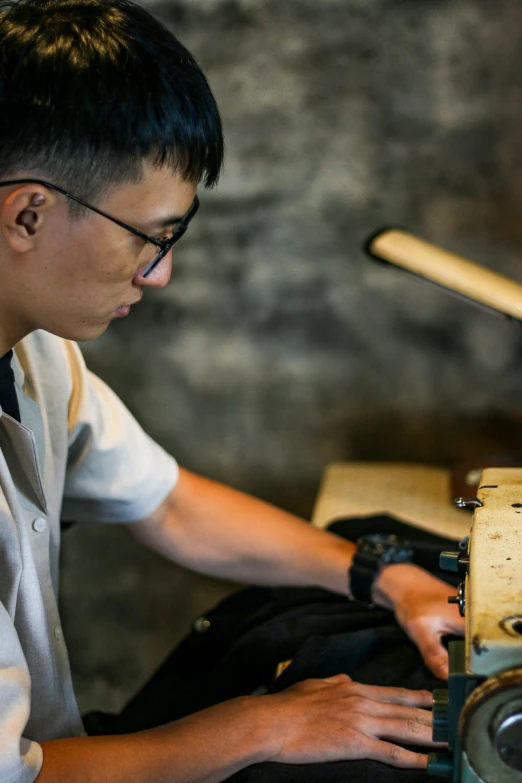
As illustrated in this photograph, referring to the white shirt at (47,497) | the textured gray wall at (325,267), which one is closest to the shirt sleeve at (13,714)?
the white shirt at (47,497)

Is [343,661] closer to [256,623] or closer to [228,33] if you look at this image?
[256,623]

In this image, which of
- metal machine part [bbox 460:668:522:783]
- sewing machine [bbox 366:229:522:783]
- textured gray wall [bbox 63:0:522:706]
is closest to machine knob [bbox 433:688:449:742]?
sewing machine [bbox 366:229:522:783]

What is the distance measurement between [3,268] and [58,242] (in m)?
0.09

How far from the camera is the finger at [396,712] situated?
1.27m

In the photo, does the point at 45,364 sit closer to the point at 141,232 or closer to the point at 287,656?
the point at 141,232

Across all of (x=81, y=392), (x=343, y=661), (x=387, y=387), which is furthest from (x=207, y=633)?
(x=387, y=387)

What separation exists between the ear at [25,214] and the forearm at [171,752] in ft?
2.04

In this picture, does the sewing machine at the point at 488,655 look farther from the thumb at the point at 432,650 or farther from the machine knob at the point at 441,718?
the thumb at the point at 432,650

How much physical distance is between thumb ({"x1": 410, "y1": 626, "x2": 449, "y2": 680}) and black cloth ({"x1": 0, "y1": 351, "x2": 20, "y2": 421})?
698mm

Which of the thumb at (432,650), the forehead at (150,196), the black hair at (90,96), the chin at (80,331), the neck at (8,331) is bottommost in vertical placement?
the thumb at (432,650)

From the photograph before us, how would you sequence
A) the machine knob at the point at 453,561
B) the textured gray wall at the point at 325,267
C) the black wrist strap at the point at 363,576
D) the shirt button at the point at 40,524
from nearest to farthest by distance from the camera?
1. the machine knob at the point at 453,561
2. the shirt button at the point at 40,524
3. the black wrist strap at the point at 363,576
4. the textured gray wall at the point at 325,267

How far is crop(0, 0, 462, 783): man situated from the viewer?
3.78 feet

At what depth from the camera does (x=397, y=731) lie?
4.10 feet

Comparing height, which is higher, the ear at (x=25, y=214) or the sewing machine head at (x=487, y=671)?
the ear at (x=25, y=214)
